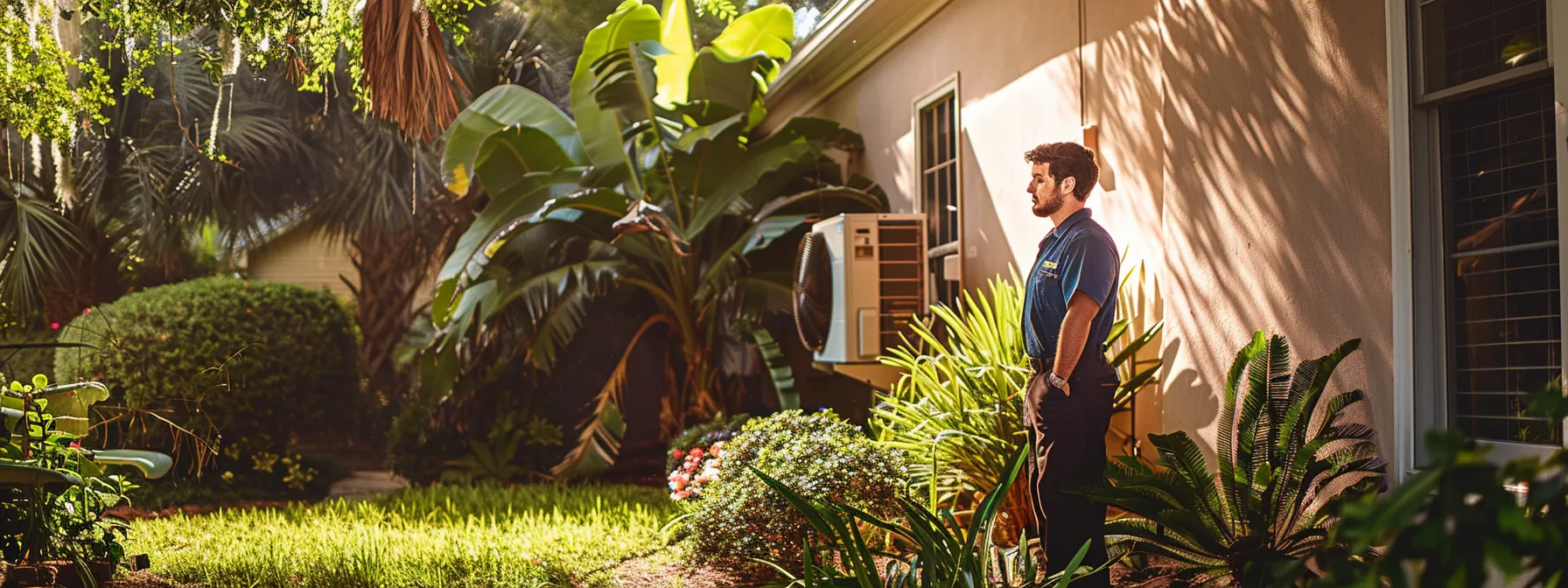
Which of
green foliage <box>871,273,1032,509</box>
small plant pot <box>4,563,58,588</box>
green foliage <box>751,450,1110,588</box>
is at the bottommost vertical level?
small plant pot <box>4,563,58,588</box>

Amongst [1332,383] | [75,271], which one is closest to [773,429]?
[1332,383]

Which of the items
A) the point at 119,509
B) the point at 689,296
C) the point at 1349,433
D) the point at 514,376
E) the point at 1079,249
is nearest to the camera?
the point at 1349,433

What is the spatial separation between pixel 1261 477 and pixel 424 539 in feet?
16.3

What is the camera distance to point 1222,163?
16.7 ft

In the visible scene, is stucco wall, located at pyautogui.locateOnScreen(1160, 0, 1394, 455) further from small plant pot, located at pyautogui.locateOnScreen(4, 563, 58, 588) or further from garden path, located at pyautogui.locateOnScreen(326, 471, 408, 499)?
garden path, located at pyautogui.locateOnScreen(326, 471, 408, 499)

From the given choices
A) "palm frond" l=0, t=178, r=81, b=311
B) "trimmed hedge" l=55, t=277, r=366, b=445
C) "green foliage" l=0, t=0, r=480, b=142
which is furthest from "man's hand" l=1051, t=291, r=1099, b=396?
"palm frond" l=0, t=178, r=81, b=311

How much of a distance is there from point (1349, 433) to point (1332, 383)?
252 millimetres

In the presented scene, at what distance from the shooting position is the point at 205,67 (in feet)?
22.2

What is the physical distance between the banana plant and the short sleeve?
4703mm

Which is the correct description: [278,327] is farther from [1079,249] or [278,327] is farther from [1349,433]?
[1349,433]

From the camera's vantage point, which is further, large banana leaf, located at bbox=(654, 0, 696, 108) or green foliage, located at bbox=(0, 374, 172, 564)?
large banana leaf, located at bbox=(654, 0, 696, 108)

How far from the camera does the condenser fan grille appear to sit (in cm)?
870

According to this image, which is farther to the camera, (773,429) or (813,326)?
(813,326)

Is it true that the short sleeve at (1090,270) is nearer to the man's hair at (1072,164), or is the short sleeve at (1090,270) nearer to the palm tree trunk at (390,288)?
the man's hair at (1072,164)
